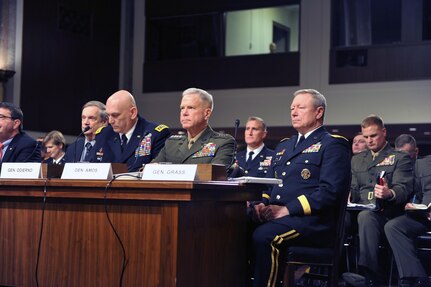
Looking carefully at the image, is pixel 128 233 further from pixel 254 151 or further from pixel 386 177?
pixel 254 151

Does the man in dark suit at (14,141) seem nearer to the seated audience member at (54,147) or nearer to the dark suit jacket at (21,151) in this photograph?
the dark suit jacket at (21,151)

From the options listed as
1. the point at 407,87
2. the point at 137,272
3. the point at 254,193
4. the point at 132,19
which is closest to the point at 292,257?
the point at 254,193

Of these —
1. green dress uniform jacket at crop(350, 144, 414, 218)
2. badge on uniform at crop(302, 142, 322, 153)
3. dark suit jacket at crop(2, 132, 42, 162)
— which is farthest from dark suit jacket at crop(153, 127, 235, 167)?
green dress uniform jacket at crop(350, 144, 414, 218)

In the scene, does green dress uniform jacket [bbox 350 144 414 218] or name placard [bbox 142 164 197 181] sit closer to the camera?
name placard [bbox 142 164 197 181]

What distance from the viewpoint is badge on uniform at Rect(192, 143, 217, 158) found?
13.4ft

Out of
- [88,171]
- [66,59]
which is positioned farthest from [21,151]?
[66,59]

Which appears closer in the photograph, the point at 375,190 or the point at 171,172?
the point at 171,172

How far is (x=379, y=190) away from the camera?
16.0 ft

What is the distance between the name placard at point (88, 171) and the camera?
10.9 feet

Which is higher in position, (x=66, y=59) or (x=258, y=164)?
(x=66, y=59)

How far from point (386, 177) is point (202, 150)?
187cm

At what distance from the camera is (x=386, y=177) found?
17.6 ft

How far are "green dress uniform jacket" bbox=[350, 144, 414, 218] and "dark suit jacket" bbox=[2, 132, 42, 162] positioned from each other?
2.40 meters

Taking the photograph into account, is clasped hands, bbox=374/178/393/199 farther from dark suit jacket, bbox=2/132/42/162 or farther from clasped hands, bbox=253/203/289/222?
dark suit jacket, bbox=2/132/42/162
